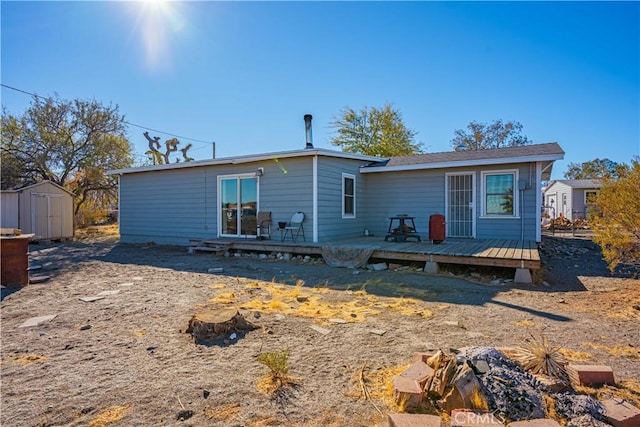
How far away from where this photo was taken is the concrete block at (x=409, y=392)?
6.69ft

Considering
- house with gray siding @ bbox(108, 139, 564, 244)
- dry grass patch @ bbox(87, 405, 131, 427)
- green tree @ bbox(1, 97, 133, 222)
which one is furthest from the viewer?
green tree @ bbox(1, 97, 133, 222)

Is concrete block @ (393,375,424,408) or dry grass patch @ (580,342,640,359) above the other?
concrete block @ (393,375,424,408)

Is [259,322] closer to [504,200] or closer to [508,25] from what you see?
[504,200]

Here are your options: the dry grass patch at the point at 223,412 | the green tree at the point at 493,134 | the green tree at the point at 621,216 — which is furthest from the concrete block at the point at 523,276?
the green tree at the point at 493,134

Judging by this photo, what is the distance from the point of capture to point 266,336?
329 cm

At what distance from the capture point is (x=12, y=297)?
16.0ft

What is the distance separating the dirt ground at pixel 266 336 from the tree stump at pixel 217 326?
0.43 ft

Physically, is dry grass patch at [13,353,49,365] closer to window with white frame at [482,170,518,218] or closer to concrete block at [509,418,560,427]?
concrete block at [509,418,560,427]

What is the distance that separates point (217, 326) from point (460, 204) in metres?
7.77

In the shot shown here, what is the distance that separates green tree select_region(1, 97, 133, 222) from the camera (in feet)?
57.1

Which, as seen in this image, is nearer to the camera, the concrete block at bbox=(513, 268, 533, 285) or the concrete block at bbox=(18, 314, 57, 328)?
the concrete block at bbox=(18, 314, 57, 328)

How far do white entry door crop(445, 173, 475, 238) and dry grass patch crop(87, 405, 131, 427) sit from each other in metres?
8.74

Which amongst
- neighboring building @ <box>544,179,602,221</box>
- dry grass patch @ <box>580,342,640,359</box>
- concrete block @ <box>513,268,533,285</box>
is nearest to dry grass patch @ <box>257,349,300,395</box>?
dry grass patch @ <box>580,342,640,359</box>

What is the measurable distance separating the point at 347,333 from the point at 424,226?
6.84 m
